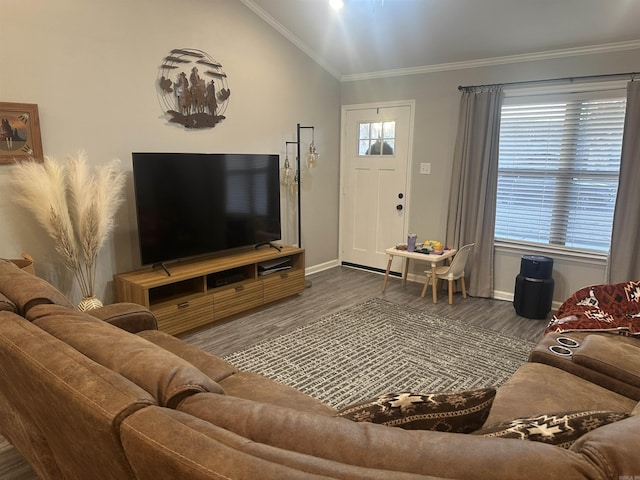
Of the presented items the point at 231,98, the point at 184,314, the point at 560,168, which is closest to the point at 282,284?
the point at 184,314

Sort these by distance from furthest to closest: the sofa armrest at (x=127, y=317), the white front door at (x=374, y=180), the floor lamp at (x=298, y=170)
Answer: the white front door at (x=374, y=180) < the floor lamp at (x=298, y=170) < the sofa armrest at (x=127, y=317)

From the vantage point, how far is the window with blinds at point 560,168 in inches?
147

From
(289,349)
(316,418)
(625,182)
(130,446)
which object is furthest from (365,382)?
(625,182)

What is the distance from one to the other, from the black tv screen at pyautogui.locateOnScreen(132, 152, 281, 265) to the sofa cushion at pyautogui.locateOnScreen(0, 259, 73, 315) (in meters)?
1.42

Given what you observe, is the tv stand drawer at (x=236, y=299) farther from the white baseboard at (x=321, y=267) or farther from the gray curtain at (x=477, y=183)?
the gray curtain at (x=477, y=183)

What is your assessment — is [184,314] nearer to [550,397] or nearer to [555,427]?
[550,397]

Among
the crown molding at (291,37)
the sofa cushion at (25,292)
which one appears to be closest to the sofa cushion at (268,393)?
the sofa cushion at (25,292)

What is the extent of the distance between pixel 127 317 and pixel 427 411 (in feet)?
5.94

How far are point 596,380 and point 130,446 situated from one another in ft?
6.27

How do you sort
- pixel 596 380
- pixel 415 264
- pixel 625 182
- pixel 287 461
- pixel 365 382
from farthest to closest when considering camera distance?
1. pixel 415 264
2. pixel 625 182
3. pixel 365 382
4. pixel 596 380
5. pixel 287 461

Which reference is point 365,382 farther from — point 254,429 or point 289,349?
point 254,429

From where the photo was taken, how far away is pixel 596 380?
72.5 inches

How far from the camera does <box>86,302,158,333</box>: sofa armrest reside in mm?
2247

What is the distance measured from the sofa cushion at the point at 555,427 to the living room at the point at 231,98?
10.6ft
